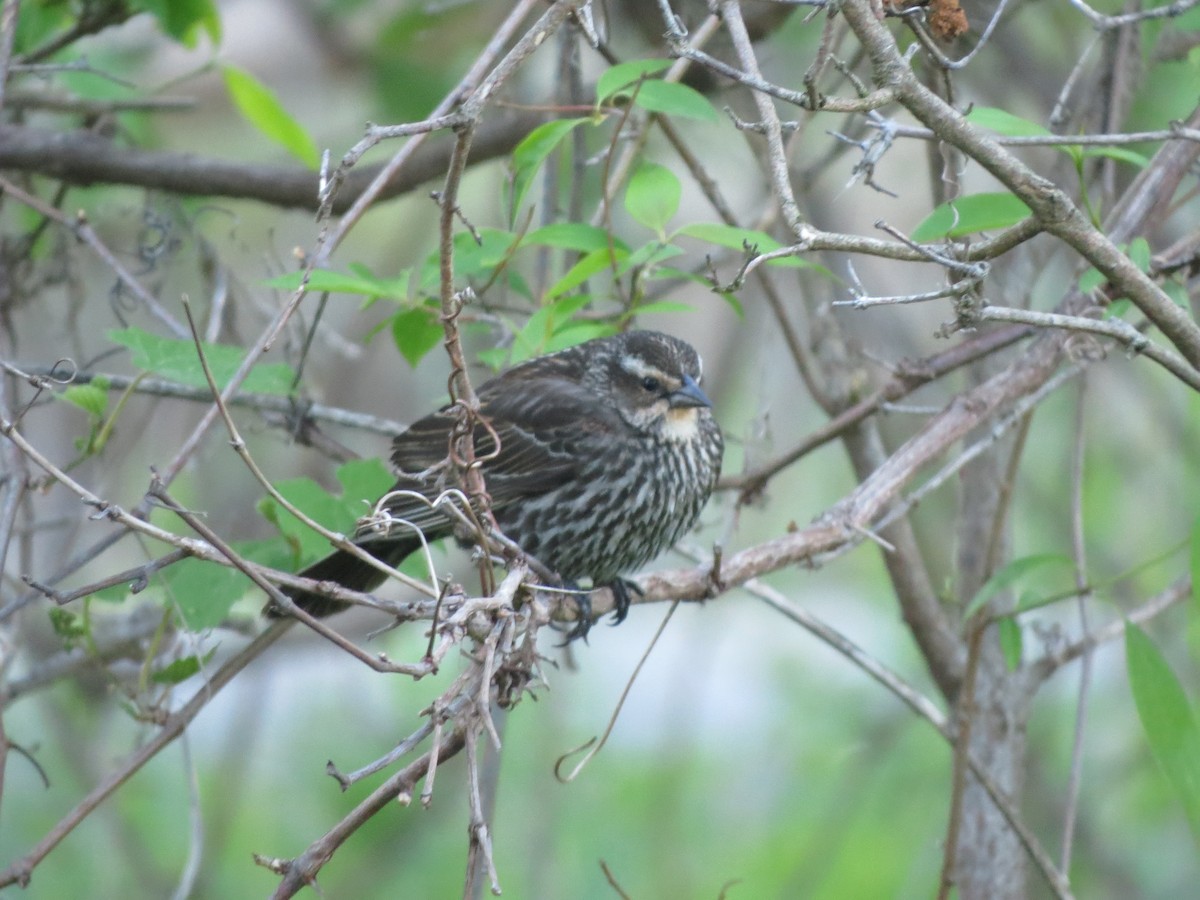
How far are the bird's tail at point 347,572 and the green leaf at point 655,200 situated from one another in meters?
1.01

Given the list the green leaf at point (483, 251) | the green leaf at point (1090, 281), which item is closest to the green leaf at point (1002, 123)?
the green leaf at point (1090, 281)

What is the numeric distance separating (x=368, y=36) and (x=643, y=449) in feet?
8.23

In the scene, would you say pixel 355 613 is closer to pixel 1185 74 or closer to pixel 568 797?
pixel 568 797

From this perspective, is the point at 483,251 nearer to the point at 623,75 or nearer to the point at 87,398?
the point at 623,75

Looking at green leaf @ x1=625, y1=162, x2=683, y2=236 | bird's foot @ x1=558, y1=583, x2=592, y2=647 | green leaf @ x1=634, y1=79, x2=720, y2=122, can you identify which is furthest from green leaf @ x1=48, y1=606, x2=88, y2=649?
green leaf @ x1=634, y1=79, x2=720, y2=122

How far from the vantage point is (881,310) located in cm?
460

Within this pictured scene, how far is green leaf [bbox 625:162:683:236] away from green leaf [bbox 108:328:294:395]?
782mm

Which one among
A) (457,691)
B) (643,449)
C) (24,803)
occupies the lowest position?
(457,691)

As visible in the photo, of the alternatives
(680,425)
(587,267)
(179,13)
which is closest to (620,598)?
(680,425)

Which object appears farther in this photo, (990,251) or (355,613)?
(355,613)

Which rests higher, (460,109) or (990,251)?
(460,109)

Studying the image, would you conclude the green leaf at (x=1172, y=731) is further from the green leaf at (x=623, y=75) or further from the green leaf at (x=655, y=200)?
the green leaf at (x=623, y=75)

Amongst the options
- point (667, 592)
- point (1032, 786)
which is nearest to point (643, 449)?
point (667, 592)

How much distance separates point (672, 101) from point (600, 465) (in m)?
1.08
